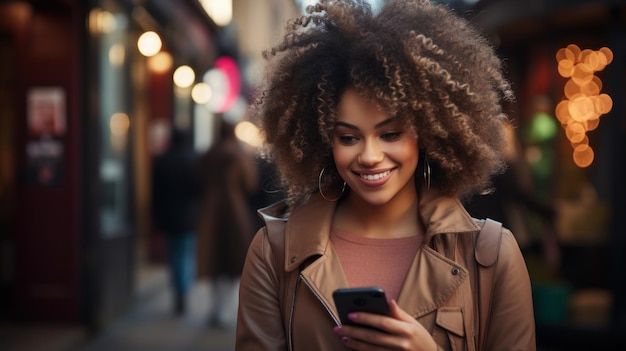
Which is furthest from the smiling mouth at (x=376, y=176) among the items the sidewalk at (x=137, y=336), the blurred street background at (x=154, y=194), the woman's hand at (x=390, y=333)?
the sidewalk at (x=137, y=336)

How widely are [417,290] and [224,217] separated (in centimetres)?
608

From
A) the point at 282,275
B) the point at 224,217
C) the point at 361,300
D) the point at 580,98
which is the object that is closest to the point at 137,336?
the point at 224,217

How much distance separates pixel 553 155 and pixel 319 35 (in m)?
6.34

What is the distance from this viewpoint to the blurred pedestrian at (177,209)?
8.73 m

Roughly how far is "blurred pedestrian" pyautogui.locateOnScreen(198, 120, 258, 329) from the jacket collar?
573 centimetres

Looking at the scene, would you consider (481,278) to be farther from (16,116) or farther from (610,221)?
(16,116)

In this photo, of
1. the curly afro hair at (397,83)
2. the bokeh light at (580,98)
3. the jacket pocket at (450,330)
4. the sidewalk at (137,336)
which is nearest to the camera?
the jacket pocket at (450,330)

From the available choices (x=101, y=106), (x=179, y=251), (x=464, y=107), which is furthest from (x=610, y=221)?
(x=464, y=107)

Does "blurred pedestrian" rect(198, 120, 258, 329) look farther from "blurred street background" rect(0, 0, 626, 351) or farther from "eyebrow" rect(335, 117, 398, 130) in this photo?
"eyebrow" rect(335, 117, 398, 130)

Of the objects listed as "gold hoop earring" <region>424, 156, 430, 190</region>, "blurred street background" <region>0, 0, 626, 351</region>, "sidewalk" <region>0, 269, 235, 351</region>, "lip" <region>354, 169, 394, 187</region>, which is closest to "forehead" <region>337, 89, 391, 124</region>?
"lip" <region>354, 169, 394, 187</region>

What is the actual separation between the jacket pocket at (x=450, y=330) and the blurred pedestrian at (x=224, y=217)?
604cm

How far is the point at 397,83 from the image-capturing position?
2.21 meters

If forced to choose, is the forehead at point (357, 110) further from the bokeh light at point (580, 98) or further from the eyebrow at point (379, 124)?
the bokeh light at point (580, 98)

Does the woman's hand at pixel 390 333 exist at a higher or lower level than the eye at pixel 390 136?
lower
